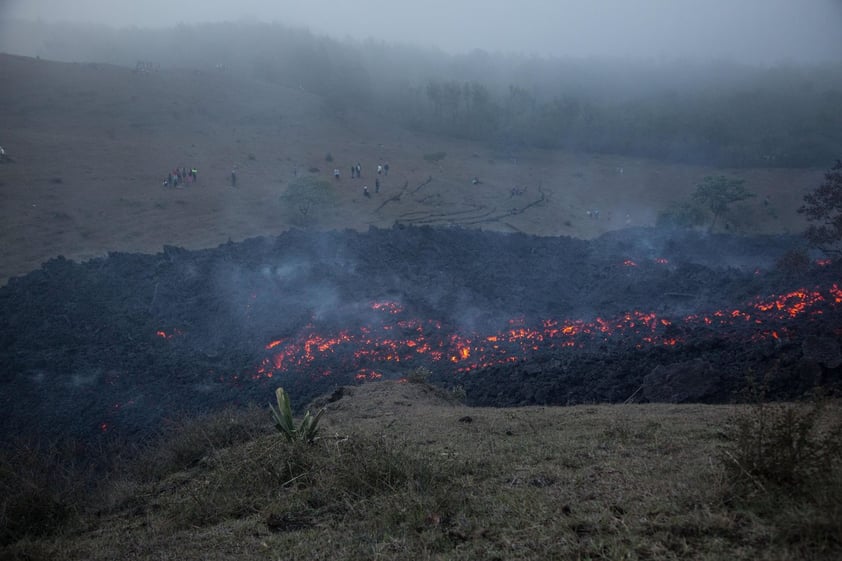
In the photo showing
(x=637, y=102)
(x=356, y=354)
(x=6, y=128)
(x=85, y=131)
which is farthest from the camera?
(x=637, y=102)

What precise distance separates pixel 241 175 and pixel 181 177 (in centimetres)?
419

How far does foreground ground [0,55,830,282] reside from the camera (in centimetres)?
2886

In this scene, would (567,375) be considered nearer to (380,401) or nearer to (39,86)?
(380,401)

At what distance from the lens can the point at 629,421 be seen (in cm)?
727

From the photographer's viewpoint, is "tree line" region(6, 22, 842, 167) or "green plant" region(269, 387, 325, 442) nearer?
"green plant" region(269, 387, 325, 442)

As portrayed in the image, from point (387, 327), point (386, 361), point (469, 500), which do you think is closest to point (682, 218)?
point (387, 327)

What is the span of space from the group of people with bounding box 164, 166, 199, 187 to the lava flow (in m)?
21.3

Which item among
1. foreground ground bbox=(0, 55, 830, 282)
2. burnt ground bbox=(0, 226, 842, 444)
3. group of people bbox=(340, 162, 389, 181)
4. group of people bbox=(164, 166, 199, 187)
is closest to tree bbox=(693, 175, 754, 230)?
foreground ground bbox=(0, 55, 830, 282)

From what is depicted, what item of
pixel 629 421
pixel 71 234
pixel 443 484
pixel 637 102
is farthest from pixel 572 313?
pixel 637 102

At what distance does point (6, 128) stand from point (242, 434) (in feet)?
128

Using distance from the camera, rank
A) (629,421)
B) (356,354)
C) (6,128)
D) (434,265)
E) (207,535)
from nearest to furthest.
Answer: (207,535)
(629,421)
(356,354)
(434,265)
(6,128)

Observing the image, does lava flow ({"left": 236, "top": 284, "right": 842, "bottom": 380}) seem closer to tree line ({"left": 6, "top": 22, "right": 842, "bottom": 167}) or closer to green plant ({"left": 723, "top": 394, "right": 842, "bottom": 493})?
green plant ({"left": 723, "top": 394, "right": 842, "bottom": 493})

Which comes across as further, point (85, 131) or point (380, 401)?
point (85, 131)

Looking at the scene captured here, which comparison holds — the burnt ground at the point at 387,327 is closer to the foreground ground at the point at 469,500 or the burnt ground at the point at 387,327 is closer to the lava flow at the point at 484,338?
the lava flow at the point at 484,338
